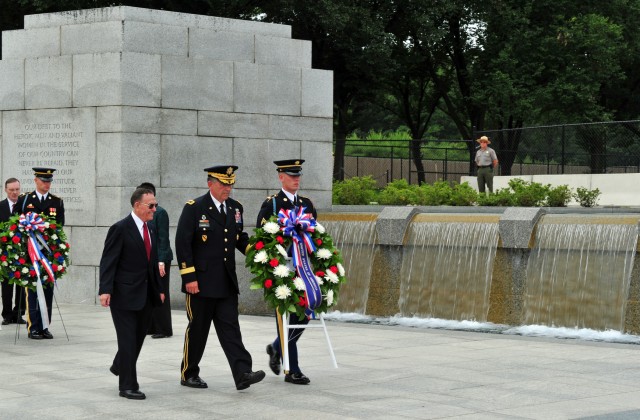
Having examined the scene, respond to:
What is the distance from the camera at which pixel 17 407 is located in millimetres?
9711

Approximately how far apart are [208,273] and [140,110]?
→ 824 cm

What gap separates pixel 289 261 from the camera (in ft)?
36.8

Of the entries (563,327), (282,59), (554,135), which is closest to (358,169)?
(554,135)

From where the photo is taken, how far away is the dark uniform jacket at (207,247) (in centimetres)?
1078

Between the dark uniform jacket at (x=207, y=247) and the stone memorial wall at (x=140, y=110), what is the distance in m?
7.66

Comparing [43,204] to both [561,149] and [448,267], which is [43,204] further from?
[561,149]

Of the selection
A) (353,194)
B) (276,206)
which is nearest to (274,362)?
(276,206)

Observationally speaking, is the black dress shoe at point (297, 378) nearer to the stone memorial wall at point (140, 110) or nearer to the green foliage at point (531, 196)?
the stone memorial wall at point (140, 110)

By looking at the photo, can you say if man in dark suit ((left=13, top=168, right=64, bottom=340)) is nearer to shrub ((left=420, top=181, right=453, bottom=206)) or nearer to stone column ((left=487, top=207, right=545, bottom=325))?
stone column ((left=487, top=207, right=545, bottom=325))

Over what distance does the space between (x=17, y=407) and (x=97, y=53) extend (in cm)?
991

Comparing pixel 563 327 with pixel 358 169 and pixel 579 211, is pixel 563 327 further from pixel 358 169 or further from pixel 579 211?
pixel 358 169

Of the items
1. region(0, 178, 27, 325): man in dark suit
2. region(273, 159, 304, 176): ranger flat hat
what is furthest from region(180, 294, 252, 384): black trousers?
region(0, 178, 27, 325): man in dark suit

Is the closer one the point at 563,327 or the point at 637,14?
the point at 563,327

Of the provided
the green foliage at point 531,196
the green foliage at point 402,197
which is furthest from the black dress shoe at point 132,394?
the green foliage at point 402,197
